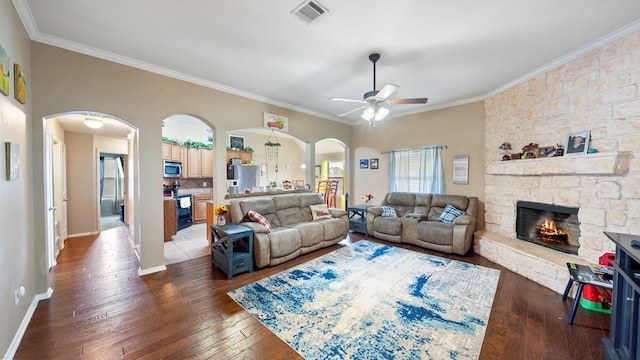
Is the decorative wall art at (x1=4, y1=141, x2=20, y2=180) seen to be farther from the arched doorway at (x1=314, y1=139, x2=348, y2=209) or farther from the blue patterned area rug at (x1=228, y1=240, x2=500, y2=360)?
the arched doorway at (x1=314, y1=139, x2=348, y2=209)

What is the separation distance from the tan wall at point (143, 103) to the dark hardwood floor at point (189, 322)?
0.71 metres

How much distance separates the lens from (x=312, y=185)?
18.4 ft

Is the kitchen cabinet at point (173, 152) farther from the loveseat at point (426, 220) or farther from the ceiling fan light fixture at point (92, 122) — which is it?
the loveseat at point (426, 220)

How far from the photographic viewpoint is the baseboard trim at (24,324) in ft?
5.82

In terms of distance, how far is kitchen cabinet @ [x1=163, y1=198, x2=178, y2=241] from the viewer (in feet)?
16.0

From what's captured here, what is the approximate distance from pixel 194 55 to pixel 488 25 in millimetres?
3331

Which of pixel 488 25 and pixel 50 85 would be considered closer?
pixel 488 25

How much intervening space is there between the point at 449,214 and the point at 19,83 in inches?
230

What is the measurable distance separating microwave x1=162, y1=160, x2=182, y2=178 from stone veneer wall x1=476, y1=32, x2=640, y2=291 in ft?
23.1

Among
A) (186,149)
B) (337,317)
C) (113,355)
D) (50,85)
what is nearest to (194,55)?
(50,85)

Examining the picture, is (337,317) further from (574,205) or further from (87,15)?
(87,15)

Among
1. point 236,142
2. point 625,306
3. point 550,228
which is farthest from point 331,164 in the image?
point 625,306

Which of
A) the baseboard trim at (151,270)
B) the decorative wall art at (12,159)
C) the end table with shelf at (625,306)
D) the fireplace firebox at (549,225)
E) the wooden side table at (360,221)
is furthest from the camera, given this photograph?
the wooden side table at (360,221)

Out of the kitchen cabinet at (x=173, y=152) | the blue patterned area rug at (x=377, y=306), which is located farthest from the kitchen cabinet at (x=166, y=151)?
the blue patterned area rug at (x=377, y=306)
